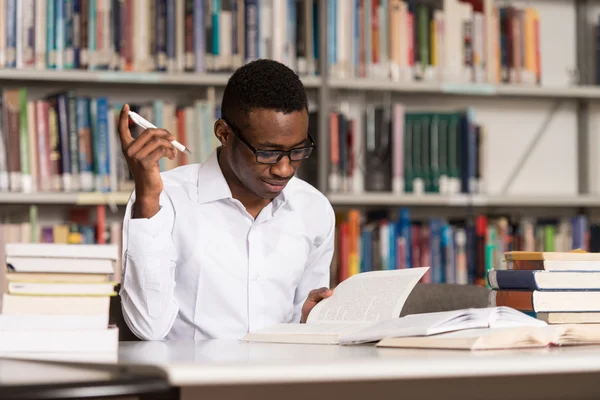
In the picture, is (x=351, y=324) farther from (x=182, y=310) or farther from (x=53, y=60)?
(x=53, y=60)

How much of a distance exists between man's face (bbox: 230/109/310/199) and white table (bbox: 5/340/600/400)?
43cm

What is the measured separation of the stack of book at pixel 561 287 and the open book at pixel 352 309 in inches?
6.6

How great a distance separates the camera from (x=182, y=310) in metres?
1.76

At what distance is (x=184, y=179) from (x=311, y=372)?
1019 millimetres

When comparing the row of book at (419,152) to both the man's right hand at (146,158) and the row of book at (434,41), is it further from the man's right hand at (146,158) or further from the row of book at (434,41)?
the man's right hand at (146,158)

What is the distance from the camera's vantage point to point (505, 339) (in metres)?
1.04

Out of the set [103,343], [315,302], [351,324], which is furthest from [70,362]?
[315,302]

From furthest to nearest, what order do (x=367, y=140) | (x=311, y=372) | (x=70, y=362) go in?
(x=367, y=140) < (x=70, y=362) < (x=311, y=372)

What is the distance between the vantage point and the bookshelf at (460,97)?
278cm

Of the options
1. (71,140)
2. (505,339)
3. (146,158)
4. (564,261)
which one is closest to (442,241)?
(71,140)

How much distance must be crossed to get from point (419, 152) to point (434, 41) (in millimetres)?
381

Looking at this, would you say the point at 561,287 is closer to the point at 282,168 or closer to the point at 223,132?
the point at 282,168

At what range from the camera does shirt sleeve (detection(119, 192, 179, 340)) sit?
144 centimetres

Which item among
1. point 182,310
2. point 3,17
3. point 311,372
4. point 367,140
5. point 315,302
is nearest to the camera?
point 311,372
